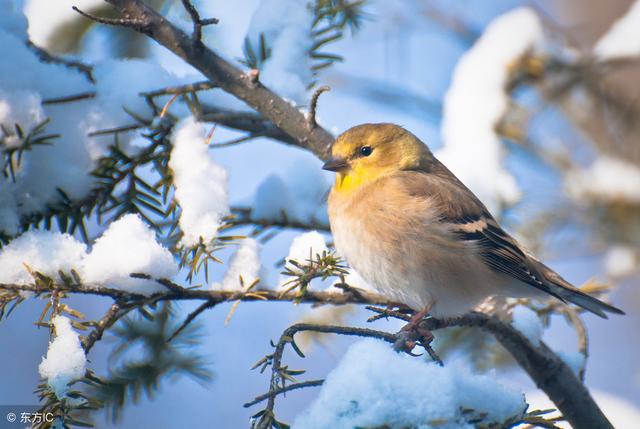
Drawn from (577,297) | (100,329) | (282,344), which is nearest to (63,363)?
(100,329)

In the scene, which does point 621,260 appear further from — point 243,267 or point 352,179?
point 243,267

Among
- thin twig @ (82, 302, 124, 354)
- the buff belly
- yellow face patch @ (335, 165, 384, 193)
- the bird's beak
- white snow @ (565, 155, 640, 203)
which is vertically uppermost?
white snow @ (565, 155, 640, 203)

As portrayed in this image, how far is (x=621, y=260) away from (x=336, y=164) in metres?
2.00

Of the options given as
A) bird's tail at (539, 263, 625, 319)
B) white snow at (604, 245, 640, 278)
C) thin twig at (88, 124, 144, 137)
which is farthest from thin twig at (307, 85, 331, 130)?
white snow at (604, 245, 640, 278)

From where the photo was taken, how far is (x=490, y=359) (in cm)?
339

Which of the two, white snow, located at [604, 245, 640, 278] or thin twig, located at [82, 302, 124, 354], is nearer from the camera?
thin twig, located at [82, 302, 124, 354]

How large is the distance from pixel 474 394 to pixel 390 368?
0.22m

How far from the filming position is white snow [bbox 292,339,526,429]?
4.79 ft

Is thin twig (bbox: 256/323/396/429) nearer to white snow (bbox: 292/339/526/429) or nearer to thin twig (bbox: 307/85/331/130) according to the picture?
white snow (bbox: 292/339/526/429)

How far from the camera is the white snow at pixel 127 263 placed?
6.52 ft

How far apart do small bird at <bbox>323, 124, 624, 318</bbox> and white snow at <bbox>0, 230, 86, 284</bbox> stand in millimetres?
1213

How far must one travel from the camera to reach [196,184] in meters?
2.28

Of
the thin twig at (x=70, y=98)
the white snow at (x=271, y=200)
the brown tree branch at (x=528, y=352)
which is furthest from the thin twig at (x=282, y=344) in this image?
the thin twig at (x=70, y=98)

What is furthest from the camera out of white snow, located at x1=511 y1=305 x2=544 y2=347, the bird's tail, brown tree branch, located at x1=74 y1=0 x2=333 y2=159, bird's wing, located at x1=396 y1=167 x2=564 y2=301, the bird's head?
the bird's head
